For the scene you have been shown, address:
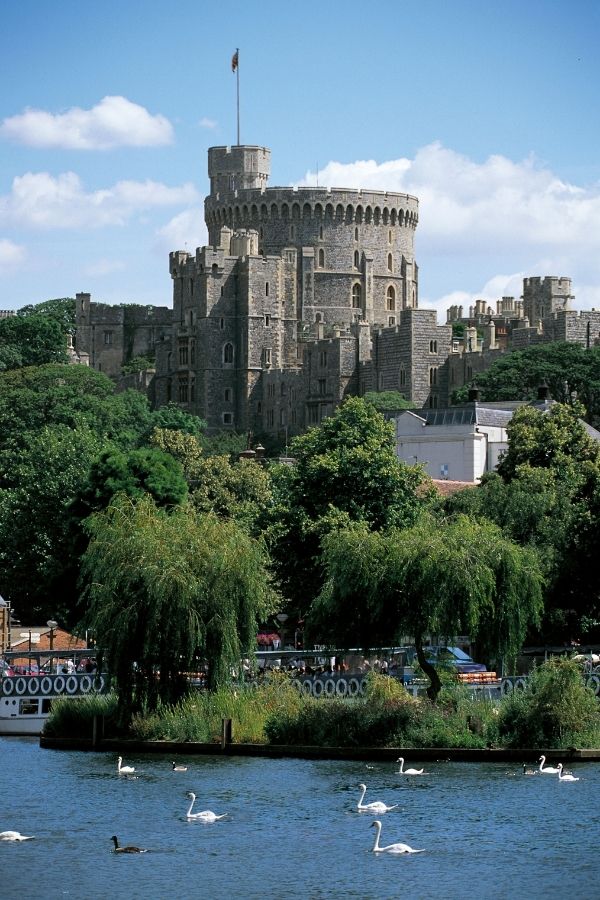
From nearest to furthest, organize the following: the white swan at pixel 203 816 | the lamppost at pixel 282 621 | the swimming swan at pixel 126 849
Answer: the swimming swan at pixel 126 849 < the white swan at pixel 203 816 < the lamppost at pixel 282 621

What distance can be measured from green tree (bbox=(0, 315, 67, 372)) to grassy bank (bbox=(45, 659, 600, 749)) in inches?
5394

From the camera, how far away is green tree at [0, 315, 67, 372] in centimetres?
19525

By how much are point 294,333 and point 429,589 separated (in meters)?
126

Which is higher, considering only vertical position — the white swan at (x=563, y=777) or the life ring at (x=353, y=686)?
the life ring at (x=353, y=686)

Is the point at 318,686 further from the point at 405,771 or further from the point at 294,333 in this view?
the point at 294,333

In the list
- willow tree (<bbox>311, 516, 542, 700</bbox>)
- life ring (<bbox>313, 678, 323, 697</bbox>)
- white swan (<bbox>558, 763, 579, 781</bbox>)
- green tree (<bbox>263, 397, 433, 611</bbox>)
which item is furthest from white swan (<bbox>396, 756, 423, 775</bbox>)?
green tree (<bbox>263, 397, 433, 611</bbox>)

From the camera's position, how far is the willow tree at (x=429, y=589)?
58.6 m

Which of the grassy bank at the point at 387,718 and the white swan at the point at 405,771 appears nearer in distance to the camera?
the white swan at the point at 405,771

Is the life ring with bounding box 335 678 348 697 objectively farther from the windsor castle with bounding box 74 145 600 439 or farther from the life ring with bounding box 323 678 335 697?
the windsor castle with bounding box 74 145 600 439

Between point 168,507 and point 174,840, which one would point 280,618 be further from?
point 174,840

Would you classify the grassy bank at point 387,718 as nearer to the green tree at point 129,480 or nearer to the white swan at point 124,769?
the white swan at point 124,769

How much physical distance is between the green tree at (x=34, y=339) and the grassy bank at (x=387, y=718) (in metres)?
137

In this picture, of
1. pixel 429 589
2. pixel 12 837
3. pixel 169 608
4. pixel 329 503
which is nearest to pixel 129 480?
pixel 329 503

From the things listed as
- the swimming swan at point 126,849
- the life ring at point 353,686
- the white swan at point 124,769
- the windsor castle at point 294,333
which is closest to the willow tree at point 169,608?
the life ring at point 353,686
